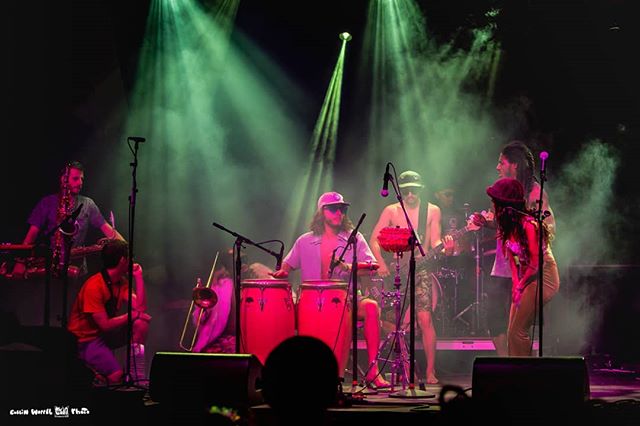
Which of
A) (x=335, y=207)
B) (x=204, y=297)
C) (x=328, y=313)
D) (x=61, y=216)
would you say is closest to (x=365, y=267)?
(x=328, y=313)

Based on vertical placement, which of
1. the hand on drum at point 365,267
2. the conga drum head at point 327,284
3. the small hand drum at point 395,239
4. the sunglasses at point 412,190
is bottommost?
the conga drum head at point 327,284

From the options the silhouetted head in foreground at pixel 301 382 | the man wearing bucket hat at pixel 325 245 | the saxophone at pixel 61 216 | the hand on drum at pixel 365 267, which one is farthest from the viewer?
the saxophone at pixel 61 216

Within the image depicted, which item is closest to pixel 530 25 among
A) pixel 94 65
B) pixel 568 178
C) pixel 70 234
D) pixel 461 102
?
pixel 461 102

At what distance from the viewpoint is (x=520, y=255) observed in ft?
27.1

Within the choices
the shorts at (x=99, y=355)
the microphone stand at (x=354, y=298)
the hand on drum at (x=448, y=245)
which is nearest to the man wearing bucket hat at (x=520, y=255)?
the microphone stand at (x=354, y=298)

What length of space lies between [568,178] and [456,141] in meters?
1.88

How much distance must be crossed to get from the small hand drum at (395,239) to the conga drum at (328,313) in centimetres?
94

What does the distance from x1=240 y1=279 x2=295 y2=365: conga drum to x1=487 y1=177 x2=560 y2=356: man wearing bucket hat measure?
103 inches

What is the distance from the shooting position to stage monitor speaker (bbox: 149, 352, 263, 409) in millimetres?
6566

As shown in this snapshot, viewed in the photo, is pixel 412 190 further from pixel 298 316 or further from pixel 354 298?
pixel 354 298

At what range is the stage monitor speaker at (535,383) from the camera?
248 inches

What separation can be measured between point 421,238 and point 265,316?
9.08 feet

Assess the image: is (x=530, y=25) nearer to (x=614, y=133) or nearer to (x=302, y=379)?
(x=614, y=133)

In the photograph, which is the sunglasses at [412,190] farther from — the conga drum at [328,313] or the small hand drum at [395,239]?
the small hand drum at [395,239]
